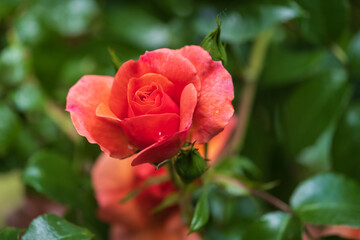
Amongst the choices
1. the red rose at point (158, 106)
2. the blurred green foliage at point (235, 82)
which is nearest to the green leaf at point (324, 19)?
the blurred green foliage at point (235, 82)

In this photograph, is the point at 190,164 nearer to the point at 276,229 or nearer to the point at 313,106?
the point at 276,229

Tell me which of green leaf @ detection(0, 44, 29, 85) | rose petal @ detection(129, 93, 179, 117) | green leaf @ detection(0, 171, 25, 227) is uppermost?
rose petal @ detection(129, 93, 179, 117)

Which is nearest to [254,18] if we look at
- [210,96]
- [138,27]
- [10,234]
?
[138,27]

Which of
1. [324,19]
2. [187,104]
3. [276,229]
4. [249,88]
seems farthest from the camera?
[249,88]

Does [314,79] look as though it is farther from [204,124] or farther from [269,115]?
[204,124]

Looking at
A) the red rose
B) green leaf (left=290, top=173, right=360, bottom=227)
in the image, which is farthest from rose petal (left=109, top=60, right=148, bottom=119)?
green leaf (left=290, top=173, right=360, bottom=227)

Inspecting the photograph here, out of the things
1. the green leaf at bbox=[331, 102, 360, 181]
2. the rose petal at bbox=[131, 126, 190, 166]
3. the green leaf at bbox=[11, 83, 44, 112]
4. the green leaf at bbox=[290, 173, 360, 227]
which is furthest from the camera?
the green leaf at bbox=[11, 83, 44, 112]

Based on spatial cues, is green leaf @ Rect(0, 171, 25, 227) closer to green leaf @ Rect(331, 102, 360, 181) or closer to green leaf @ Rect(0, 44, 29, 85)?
green leaf @ Rect(0, 44, 29, 85)

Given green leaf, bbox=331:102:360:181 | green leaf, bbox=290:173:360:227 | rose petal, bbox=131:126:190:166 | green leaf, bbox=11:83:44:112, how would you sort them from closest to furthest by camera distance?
rose petal, bbox=131:126:190:166
green leaf, bbox=290:173:360:227
green leaf, bbox=331:102:360:181
green leaf, bbox=11:83:44:112
